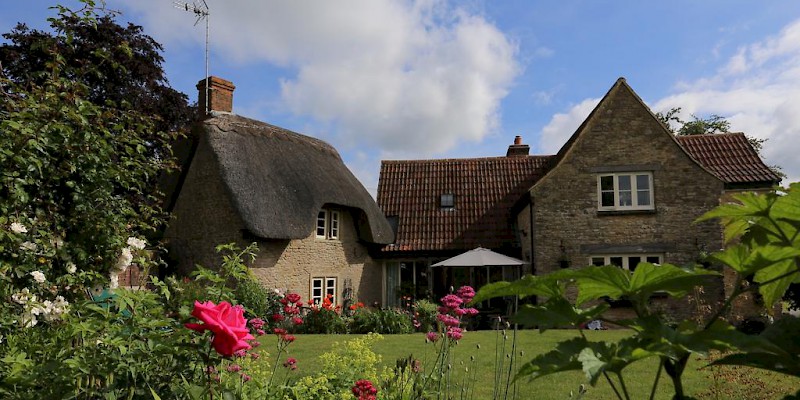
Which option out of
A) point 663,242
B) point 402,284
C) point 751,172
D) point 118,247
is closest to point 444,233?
point 402,284

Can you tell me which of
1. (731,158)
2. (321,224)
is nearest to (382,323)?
(321,224)

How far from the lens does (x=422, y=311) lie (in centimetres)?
1489

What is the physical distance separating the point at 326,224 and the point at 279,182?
2.28 metres

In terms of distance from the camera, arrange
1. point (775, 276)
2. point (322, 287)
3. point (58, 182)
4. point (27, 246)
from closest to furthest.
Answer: point (775, 276) < point (27, 246) < point (58, 182) < point (322, 287)

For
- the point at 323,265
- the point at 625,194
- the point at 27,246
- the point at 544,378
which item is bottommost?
the point at 544,378

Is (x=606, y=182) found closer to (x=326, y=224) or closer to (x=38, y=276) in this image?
(x=326, y=224)

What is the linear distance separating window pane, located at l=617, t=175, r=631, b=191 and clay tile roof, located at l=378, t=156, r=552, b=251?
401 cm

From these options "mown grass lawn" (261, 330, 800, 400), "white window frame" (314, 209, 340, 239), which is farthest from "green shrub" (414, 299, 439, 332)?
"white window frame" (314, 209, 340, 239)

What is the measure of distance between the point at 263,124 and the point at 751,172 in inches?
620

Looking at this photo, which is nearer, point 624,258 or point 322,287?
point 624,258

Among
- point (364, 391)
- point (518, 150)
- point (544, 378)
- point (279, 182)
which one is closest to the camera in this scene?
point (364, 391)

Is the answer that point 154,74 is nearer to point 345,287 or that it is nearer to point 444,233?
point 345,287

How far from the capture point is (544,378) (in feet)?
24.8

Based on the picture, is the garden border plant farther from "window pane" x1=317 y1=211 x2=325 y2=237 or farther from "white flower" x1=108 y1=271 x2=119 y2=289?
"window pane" x1=317 y1=211 x2=325 y2=237
